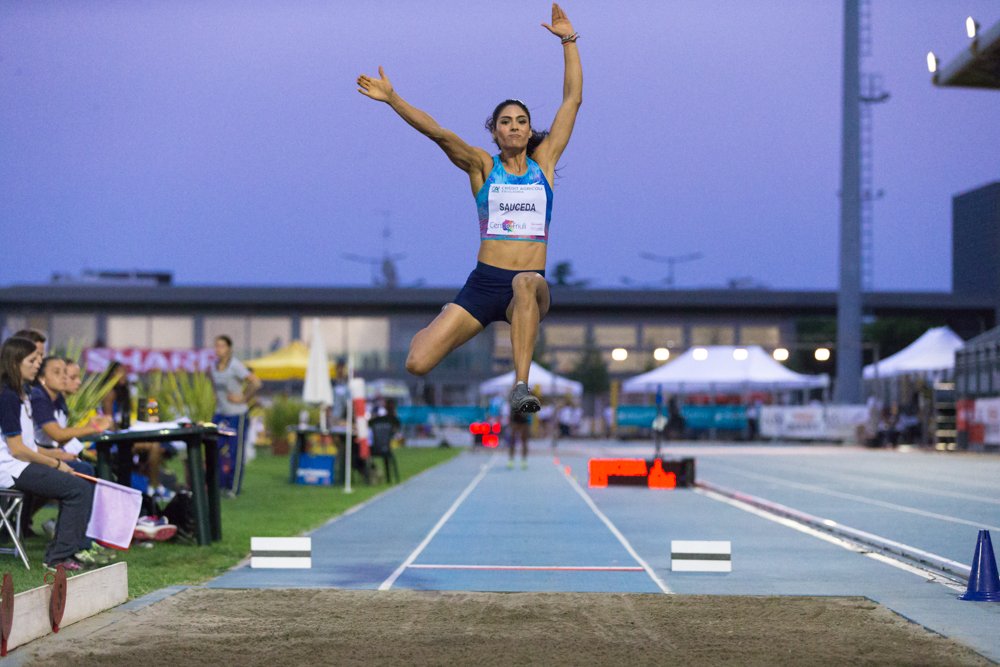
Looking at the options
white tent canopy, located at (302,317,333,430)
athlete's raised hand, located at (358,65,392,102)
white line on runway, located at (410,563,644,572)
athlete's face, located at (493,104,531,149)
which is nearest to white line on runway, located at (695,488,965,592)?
A: white line on runway, located at (410,563,644,572)

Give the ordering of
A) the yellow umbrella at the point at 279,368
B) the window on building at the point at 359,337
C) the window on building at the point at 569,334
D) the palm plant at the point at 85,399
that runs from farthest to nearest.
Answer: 1. the window on building at the point at 569,334
2. the window on building at the point at 359,337
3. the yellow umbrella at the point at 279,368
4. the palm plant at the point at 85,399

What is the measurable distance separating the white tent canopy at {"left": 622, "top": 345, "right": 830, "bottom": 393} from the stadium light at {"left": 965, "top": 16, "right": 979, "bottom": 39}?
26.5 m

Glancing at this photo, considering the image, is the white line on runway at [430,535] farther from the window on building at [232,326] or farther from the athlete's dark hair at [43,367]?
the window on building at [232,326]

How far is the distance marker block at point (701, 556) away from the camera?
30.9ft

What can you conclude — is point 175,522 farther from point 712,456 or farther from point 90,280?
point 90,280

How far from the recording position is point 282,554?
9547mm

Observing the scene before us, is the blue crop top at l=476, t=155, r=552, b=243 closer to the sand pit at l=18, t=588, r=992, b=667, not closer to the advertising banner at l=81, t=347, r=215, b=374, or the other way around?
the sand pit at l=18, t=588, r=992, b=667

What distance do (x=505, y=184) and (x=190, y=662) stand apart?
9.71 feet

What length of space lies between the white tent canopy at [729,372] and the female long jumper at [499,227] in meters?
39.1

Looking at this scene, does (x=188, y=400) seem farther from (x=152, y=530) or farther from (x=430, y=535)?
(x=152, y=530)

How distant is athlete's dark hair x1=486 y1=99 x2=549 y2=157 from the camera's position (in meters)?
7.34

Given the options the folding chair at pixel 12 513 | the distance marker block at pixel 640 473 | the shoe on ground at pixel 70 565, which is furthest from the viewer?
the distance marker block at pixel 640 473

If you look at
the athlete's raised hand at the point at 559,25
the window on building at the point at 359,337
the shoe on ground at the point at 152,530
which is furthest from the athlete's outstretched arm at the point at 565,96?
the window on building at the point at 359,337

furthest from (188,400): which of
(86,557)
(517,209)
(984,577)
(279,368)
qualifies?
(984,577)
